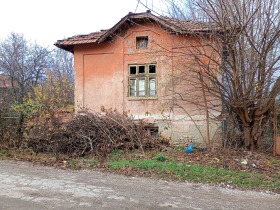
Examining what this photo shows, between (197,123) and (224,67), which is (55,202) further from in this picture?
(197,123)

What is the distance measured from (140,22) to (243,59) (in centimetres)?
508

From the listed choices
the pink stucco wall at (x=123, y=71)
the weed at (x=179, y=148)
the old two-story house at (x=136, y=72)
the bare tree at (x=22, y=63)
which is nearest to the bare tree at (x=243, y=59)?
the old two-story house at (x=136, y=72)

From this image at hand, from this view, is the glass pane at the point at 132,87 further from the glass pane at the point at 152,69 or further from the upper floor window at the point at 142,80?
the glass pane at the point at 152,69

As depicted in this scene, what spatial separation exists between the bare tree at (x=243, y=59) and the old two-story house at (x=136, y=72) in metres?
1.51

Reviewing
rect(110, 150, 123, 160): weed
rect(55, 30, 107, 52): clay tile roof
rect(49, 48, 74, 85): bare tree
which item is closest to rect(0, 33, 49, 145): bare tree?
rect(49, 48, 74, 85): bare tree

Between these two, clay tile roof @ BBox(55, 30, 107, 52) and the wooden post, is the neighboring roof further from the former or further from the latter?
the wooden post

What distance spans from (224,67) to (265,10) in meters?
2.14

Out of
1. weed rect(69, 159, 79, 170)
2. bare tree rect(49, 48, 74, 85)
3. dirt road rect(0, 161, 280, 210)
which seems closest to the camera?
dirt road rect(0, 161, 280, 210)

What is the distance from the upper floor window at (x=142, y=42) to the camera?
39.0ft

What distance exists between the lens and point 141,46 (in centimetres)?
1199

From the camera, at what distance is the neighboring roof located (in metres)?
8.88

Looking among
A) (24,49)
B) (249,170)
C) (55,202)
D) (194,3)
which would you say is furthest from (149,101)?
(24,49)

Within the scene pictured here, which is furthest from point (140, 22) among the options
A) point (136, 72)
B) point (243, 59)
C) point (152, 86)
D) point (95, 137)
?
point (95, 137)

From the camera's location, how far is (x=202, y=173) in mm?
6730
